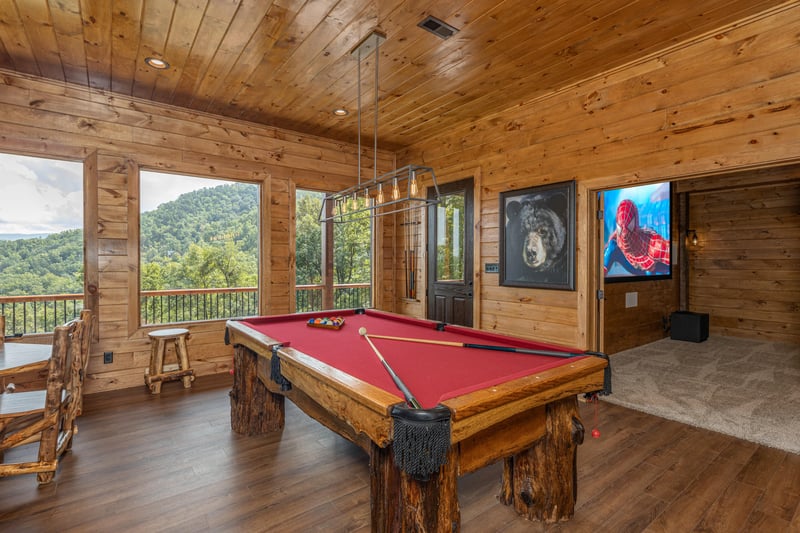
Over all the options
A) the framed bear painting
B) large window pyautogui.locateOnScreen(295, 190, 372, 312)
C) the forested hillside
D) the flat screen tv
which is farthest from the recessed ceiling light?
the flat screen tv

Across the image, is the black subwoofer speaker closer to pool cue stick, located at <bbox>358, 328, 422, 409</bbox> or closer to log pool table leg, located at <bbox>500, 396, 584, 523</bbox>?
log pool table leg, located at <bbox>500, 396, 584, 523</bbox>

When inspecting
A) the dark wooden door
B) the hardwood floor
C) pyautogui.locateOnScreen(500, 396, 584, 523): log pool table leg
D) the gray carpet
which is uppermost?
the dark wooden door

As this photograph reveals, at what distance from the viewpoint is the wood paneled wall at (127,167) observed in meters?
3.61

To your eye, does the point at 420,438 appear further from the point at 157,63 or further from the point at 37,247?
the point at 37,247

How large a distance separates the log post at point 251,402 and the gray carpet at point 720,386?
116 inches

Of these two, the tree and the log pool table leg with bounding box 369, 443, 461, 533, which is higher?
the tree

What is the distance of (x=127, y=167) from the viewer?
13.0 feet

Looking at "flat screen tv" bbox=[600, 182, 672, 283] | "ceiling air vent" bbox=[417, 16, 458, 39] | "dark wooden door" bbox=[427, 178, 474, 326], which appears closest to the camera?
"ceiling air vent" bbox=[417, 16, 458, 39]

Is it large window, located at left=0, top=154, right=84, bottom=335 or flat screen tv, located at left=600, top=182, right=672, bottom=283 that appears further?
flat screen tv, located at left=600, top=182, right=672, bottom=283

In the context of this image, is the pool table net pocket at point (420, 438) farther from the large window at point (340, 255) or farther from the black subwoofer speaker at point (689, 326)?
the black subwoofer speaker at point (689, 326)

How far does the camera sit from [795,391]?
3732mm

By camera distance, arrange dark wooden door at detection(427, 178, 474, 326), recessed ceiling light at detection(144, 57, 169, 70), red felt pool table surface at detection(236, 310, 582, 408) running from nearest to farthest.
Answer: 1. red felt pool table surface at detection(236, 310, 582, 408)
2. recessed ceiling light at detection(144, 57, 169, 70)
3. dark wooden door at detection(427, 178, 474, 326)

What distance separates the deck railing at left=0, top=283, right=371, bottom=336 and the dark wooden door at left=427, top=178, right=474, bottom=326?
1.20 meters

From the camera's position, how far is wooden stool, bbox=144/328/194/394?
3790mm
